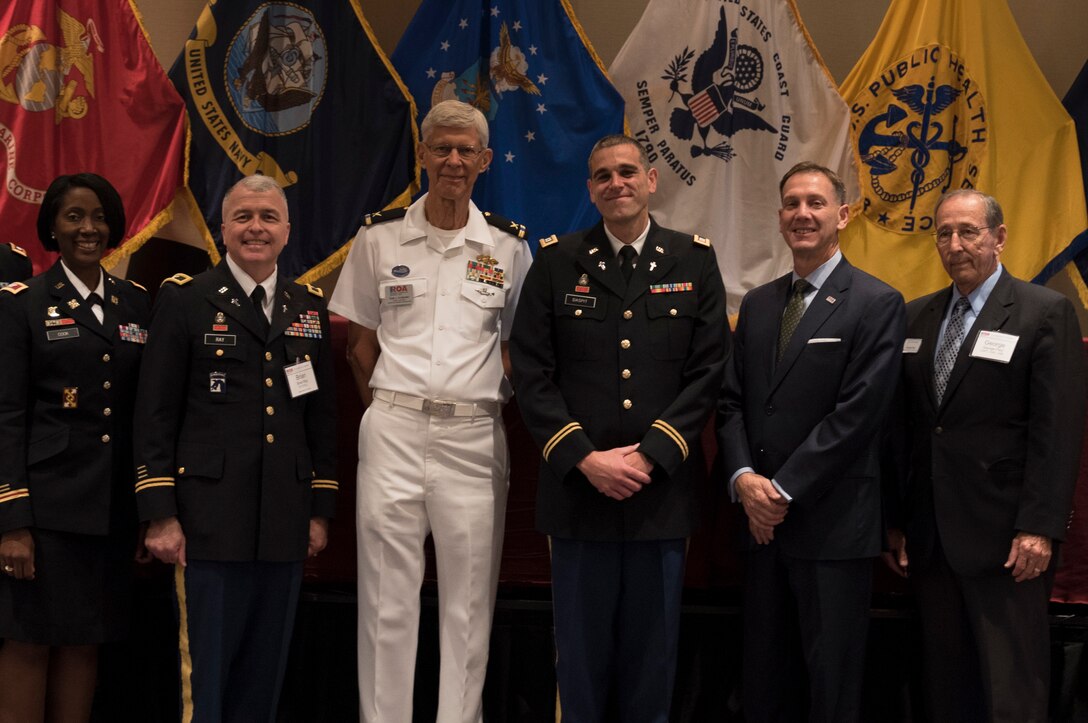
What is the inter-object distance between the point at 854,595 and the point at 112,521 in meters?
2.07

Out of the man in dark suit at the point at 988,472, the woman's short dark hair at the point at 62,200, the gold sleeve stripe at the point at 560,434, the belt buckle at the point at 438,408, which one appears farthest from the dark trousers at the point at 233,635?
the man in dark suit at the point at 988,472

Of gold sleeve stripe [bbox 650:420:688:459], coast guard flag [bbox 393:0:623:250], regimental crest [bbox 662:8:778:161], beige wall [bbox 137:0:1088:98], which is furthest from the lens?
beige wall [bbox 137:0:1088:98]

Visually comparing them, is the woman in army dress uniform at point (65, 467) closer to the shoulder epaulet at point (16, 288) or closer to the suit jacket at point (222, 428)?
the shoulder epaulet at point (16, 288)

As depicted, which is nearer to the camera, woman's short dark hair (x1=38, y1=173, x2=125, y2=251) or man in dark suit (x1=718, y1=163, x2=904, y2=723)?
man in dark suit (x1=718, y1=163, x2=904, y2=723)

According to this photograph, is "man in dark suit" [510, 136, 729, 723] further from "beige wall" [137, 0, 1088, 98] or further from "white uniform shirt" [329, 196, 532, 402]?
"beige wall" [137, 0, 1088, 98]

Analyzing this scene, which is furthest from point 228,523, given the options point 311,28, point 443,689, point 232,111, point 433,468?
point 311,28

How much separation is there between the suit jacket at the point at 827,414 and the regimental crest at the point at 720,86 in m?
1.87

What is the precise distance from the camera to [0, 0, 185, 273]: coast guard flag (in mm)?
4102

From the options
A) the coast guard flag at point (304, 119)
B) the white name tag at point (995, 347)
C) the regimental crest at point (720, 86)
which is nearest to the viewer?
the white name tag at point (995, 347)

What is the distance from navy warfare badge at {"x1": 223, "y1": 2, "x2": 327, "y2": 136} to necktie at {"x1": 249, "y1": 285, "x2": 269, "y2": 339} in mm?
1771

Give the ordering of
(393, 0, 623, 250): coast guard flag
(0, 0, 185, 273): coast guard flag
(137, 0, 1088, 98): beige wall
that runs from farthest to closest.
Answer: (137, 0, 1088, 98): beige wall, (393, 0, 623, 250): coast guard flag, (0, 0, 185, 273): coast guard flag

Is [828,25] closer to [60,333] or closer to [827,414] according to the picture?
[827,414]

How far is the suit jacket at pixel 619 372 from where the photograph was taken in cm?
266

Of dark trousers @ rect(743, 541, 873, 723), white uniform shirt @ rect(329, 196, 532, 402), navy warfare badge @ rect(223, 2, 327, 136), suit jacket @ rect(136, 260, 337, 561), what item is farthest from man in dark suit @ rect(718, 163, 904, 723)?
navy warfare badge @ rect(223, 2, 327, 136)
